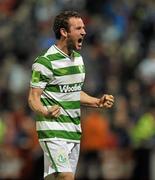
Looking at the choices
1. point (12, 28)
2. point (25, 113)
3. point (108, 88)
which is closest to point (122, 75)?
point (108, 88)

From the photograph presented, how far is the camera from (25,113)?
1705cm

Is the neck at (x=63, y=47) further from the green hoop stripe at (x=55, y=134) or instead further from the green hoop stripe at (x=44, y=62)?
the green hoop stripe at (x=55, y=134)

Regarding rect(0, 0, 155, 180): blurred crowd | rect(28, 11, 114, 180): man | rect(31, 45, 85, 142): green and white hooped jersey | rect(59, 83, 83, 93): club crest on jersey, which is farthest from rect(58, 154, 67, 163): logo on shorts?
rect(0, 0, 155, 180): blurred crowd

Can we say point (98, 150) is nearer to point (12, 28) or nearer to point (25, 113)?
point (25, 113)

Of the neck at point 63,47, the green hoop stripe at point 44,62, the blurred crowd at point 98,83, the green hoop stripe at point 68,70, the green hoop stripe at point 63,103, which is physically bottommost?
the blurred crowd at point 98,83

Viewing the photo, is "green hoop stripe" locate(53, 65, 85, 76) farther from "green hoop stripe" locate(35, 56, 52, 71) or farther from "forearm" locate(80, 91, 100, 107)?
"forearm" locate(80, 91, 100, 107)

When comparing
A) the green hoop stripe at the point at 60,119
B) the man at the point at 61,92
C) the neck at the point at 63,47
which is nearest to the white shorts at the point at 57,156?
the man at the point at 61,92

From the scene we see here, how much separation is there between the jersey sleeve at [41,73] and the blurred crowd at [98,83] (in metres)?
5.96

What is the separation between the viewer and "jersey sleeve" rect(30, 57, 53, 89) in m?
9.31

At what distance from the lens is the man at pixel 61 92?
30.8 ft

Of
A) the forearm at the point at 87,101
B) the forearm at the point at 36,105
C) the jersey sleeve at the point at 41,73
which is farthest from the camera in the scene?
the forearm at the point at 87,101

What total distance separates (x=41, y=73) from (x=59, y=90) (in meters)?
0.29

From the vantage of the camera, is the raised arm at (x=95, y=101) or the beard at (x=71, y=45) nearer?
the beard at (x=71, y=45)

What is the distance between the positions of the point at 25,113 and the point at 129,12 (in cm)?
393
